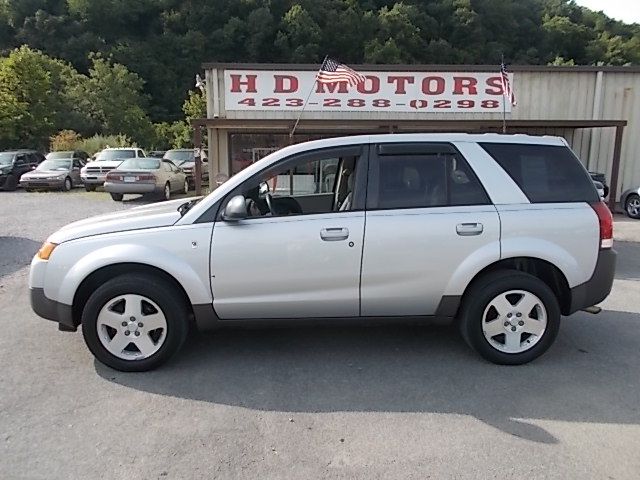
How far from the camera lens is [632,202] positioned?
522 inches

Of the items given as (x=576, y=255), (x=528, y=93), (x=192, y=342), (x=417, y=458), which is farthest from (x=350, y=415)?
(x=528, y=93)

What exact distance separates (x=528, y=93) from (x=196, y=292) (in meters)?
12.8

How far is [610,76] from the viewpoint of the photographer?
13805 mm

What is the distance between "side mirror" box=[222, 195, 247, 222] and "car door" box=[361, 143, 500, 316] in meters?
0.95

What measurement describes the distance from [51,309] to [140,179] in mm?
13005

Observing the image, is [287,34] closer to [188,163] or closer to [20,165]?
[188,163]

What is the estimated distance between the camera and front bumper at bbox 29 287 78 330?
3.85 meters

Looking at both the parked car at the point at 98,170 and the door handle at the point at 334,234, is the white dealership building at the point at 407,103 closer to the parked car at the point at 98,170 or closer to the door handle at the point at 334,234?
the parked car at the point at 98,170

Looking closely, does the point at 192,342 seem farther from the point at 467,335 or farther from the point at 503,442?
the point at 503,442

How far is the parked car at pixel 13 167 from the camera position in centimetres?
2083

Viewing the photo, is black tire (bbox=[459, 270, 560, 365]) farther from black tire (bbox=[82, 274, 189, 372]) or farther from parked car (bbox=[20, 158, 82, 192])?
parked car (bbox=[20, 158, 82, 192])

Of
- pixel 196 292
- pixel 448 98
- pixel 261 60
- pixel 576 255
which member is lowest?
pixel 196 292

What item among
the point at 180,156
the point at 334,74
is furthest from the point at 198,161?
the point at 180,156

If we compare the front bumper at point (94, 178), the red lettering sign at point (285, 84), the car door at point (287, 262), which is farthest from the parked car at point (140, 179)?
the car door at point (287, 262)
